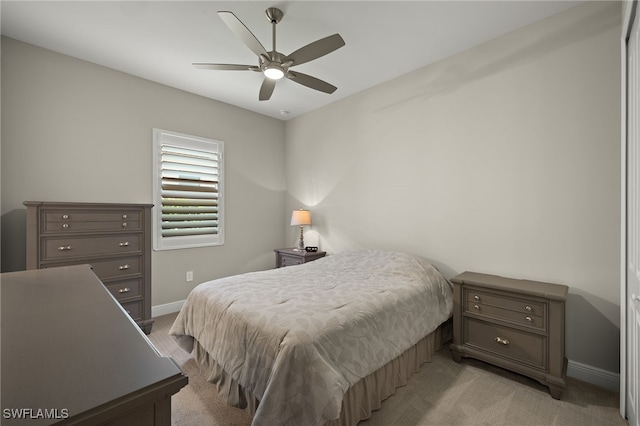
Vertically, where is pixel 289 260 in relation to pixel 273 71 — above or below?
below

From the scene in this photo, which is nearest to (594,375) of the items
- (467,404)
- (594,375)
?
(594,375)

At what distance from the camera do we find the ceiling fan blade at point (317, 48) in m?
1.95

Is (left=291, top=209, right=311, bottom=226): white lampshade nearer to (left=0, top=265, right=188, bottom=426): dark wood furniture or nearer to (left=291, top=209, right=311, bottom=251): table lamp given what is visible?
(left=291, top=209, right=311, bottom=251): table lamp

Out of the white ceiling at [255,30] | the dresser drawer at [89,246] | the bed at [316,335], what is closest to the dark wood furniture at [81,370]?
the bed at [316,335]

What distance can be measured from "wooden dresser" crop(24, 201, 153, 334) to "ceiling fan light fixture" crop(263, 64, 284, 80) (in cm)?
181

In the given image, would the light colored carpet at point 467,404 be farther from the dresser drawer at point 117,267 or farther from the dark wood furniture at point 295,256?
the dark wood furniture at point 295,256

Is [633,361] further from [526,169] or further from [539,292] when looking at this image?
[526,169]

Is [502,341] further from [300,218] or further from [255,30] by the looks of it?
[255,30]

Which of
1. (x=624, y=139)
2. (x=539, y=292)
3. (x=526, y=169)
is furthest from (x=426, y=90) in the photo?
(x=539, y=292)

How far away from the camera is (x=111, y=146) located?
125 inches

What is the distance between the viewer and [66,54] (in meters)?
2.87

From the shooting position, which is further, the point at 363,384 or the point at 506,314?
the point at 506,314

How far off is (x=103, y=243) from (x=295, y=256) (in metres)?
2.13

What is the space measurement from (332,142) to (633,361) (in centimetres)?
346
